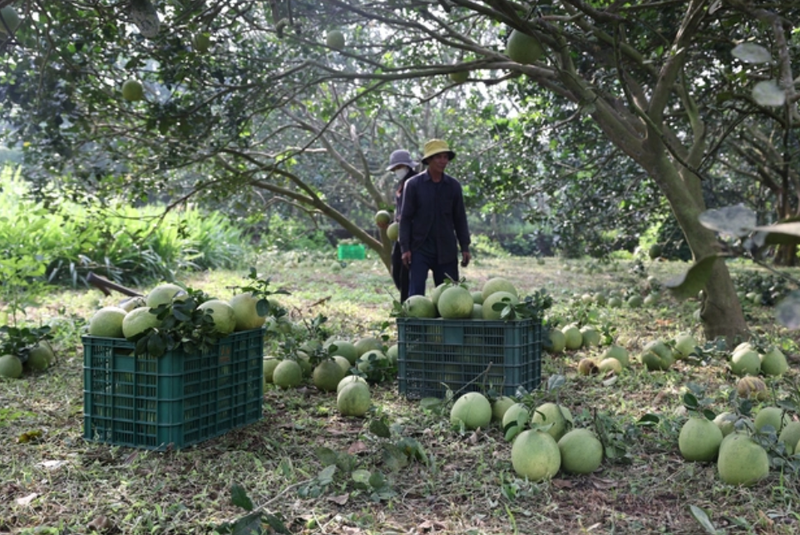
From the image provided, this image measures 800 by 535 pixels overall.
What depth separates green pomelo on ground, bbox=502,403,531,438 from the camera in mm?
3031

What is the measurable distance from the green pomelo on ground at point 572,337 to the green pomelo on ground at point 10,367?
156 inches

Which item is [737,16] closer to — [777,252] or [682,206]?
[682,206]

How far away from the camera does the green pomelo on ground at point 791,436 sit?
2889 mm

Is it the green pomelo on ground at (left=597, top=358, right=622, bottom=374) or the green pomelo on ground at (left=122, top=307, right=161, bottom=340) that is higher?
the green pomelo on ground at (left=122, top=307, right=161, bottom=340)

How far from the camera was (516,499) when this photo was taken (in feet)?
8.94

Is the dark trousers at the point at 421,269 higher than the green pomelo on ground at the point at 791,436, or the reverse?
the dark trousers at the point at 421,269

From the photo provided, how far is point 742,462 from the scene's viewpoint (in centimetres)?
272

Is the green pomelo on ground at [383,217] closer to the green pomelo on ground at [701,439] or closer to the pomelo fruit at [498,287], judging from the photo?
the pomelo fruit at [498,287]

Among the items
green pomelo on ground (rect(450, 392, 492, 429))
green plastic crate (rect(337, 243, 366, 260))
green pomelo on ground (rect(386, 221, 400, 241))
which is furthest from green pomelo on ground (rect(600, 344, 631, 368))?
green plastic crate (rect(337, 243, 366, 260))

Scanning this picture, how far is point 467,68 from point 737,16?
1983mm

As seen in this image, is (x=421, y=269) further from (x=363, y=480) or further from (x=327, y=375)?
(x=363, y=480)

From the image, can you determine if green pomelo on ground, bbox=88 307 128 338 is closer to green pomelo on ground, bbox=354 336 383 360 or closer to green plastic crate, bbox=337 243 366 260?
green pomelo on ground, bbox=354 336 383 360

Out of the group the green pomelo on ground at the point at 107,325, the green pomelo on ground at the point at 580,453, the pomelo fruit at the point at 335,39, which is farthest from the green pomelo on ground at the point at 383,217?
the green pomelo on ground at the point at 580,453

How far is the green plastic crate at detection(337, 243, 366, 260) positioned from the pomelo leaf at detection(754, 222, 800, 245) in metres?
15.7
